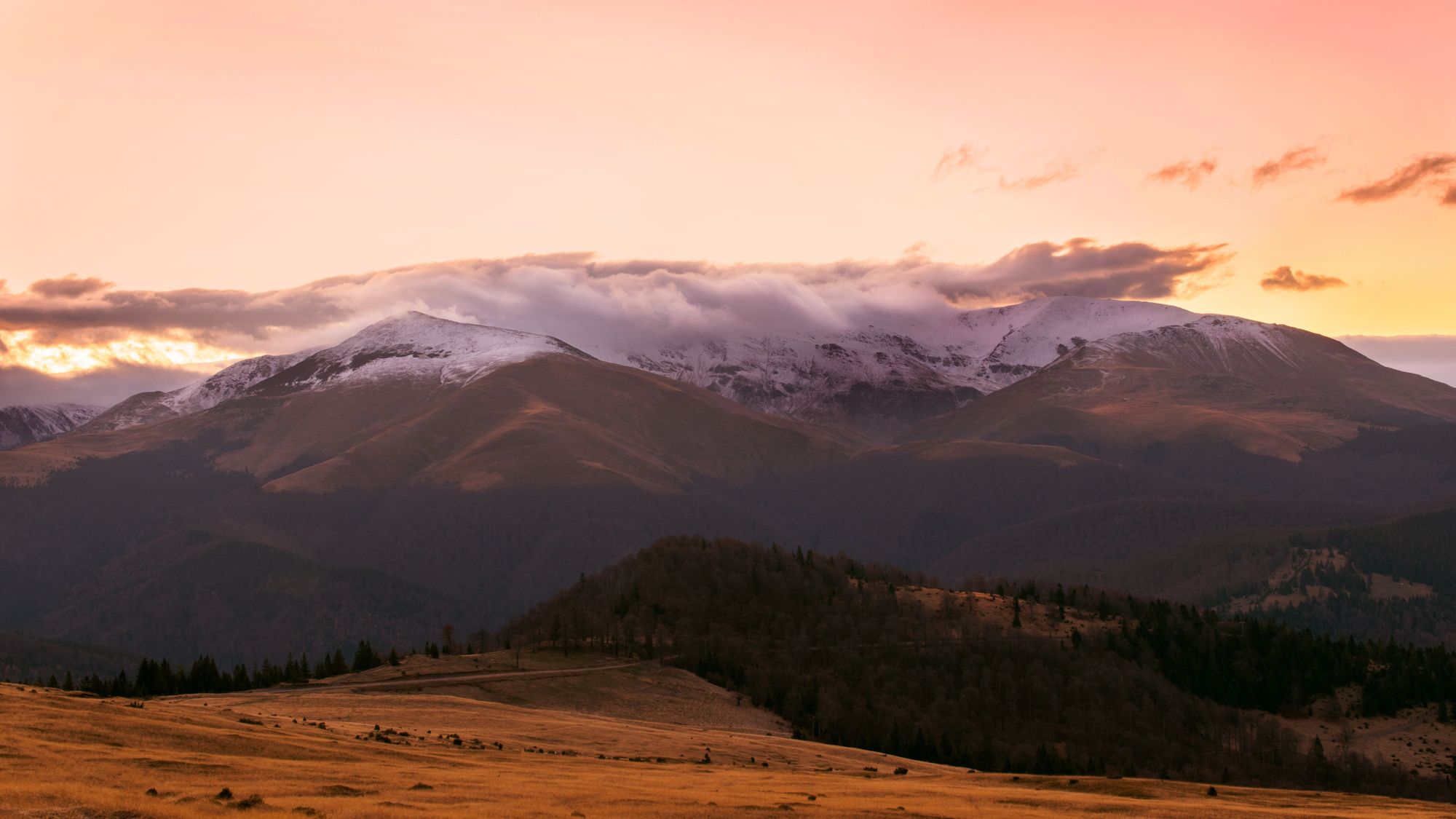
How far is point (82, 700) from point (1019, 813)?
6522 cm

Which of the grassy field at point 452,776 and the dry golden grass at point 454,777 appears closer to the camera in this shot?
the grassy field at point 452,776

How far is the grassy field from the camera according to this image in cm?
6475

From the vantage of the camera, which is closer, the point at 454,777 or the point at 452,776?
the point at 454,777

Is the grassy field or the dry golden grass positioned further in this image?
the dry golden grass

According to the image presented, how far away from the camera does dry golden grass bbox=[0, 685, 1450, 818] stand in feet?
213

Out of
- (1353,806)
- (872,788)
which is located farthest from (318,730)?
(1353,806)

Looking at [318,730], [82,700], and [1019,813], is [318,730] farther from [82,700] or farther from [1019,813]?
[1019,813]

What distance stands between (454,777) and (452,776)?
19.0 inches

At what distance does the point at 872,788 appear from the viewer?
9225 centimetres

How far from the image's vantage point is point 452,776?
263ft

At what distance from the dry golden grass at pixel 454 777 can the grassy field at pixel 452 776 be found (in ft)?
0.72

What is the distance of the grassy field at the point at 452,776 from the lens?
212 feet

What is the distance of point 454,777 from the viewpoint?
79750 mm

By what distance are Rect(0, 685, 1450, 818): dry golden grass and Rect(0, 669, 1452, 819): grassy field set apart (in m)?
0.22
